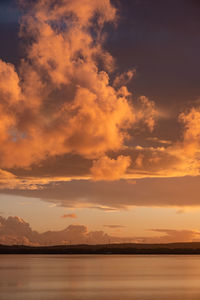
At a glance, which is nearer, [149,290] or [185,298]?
[185,298]

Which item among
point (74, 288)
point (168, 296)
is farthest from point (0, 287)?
point (168, 296)

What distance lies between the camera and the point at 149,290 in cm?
6197

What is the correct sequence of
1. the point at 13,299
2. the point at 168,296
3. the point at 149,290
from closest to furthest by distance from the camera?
the point at 13,299, the point at 168,296, the point at 149,290

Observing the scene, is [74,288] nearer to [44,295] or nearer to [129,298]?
[44,295]

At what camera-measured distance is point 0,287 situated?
211 feet

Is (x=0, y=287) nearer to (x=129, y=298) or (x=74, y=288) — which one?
(x=74, y=288)

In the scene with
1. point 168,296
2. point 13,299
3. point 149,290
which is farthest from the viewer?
point 149,290

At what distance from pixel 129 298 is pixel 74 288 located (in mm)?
15726

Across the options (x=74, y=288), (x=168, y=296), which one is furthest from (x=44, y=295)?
(x=168, y=296)

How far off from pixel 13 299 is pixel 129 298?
1423 centimetres

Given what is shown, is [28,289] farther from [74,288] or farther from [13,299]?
[13,299]

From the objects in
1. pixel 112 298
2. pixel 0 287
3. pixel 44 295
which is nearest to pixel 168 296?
pixel 112 298

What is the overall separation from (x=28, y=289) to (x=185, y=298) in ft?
80.7

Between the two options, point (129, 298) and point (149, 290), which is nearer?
point (129, 298)
